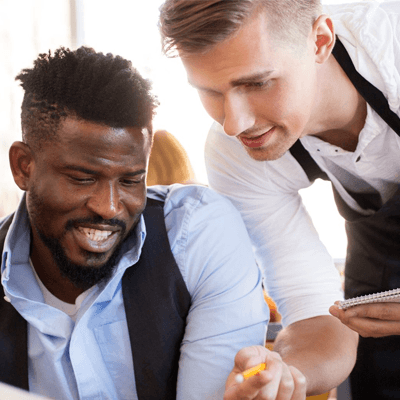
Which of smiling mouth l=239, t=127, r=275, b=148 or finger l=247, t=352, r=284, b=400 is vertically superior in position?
smiling mouth l=239, t=127, r=275, b=148

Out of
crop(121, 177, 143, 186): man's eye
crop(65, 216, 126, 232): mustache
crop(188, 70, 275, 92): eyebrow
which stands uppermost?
crop(188, 70, 275, 92): eyebrow

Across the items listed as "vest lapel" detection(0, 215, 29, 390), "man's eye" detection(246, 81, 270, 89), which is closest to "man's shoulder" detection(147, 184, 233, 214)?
"man's eye" detection(246, 81, 270, 89)

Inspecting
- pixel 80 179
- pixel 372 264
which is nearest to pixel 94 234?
pixel 80 179

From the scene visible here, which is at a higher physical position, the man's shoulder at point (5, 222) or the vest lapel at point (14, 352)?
the man's shoulder at point (5, 222)

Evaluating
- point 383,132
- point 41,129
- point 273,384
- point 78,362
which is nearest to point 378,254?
point 383,132

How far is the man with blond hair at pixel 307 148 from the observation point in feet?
3.24

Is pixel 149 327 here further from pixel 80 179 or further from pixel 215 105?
pixel 215 105

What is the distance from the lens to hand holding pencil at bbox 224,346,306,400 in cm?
85

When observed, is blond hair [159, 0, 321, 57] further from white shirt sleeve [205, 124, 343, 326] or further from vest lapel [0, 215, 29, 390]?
vest lapel [0, 215, 29, 390]

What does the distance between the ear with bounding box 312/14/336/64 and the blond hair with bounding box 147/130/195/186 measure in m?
0.71

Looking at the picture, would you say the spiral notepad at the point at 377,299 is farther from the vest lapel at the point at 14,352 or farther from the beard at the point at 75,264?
the vest lapel at the point at 14,352

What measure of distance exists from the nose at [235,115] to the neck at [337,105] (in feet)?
0.76

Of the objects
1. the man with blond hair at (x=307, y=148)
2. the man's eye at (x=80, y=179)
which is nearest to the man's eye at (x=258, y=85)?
the man with blond hair at (x=307, y=148)

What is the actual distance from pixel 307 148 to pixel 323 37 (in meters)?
0.26
